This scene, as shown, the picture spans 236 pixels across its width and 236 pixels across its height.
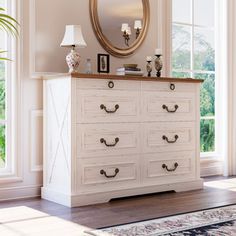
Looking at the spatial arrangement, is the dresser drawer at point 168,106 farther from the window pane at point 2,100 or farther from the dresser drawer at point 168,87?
the window pane at point 2,100

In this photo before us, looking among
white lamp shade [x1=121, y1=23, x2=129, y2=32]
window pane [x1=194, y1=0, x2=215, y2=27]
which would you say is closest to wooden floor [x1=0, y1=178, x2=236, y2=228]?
white lamp shade [x1=121, y1=23, x2=129, y2=32]

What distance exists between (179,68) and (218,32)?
71 centimetres

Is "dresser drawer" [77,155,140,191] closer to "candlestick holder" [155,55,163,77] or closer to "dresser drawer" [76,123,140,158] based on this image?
"dresser drawer" [76,123,140,158]

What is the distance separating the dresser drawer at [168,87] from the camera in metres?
4.07

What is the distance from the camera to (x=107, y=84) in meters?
3.82

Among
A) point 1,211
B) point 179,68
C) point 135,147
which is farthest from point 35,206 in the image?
point 179,68

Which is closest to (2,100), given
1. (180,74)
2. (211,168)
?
(180,74)

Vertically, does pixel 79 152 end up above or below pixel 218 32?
below

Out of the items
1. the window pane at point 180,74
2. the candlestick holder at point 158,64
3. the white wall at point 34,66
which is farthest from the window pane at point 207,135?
the white wall at point 34,66

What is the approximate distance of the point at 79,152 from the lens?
3.68 m

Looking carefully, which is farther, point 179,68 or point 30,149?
point 179,68

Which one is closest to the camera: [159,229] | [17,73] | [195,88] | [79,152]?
[159,229]

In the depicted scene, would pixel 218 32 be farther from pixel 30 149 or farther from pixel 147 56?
pixel 30 149

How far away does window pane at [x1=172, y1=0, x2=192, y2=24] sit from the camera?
507cm
